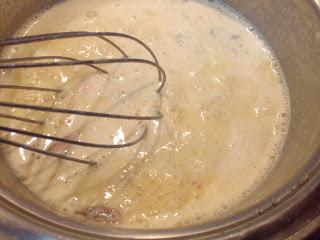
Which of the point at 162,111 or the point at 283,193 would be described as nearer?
the point at 283,193

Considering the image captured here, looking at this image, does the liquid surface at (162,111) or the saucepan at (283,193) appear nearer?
the saucepan at (283,193)

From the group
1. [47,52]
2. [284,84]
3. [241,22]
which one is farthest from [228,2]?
[47,52]

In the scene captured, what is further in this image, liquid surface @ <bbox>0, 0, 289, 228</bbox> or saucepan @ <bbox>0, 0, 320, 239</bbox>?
liquid surface @ <bbox>0, 0, 289, 228</bbox>

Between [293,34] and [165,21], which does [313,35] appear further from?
[165,21]

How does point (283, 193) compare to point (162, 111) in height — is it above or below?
above
